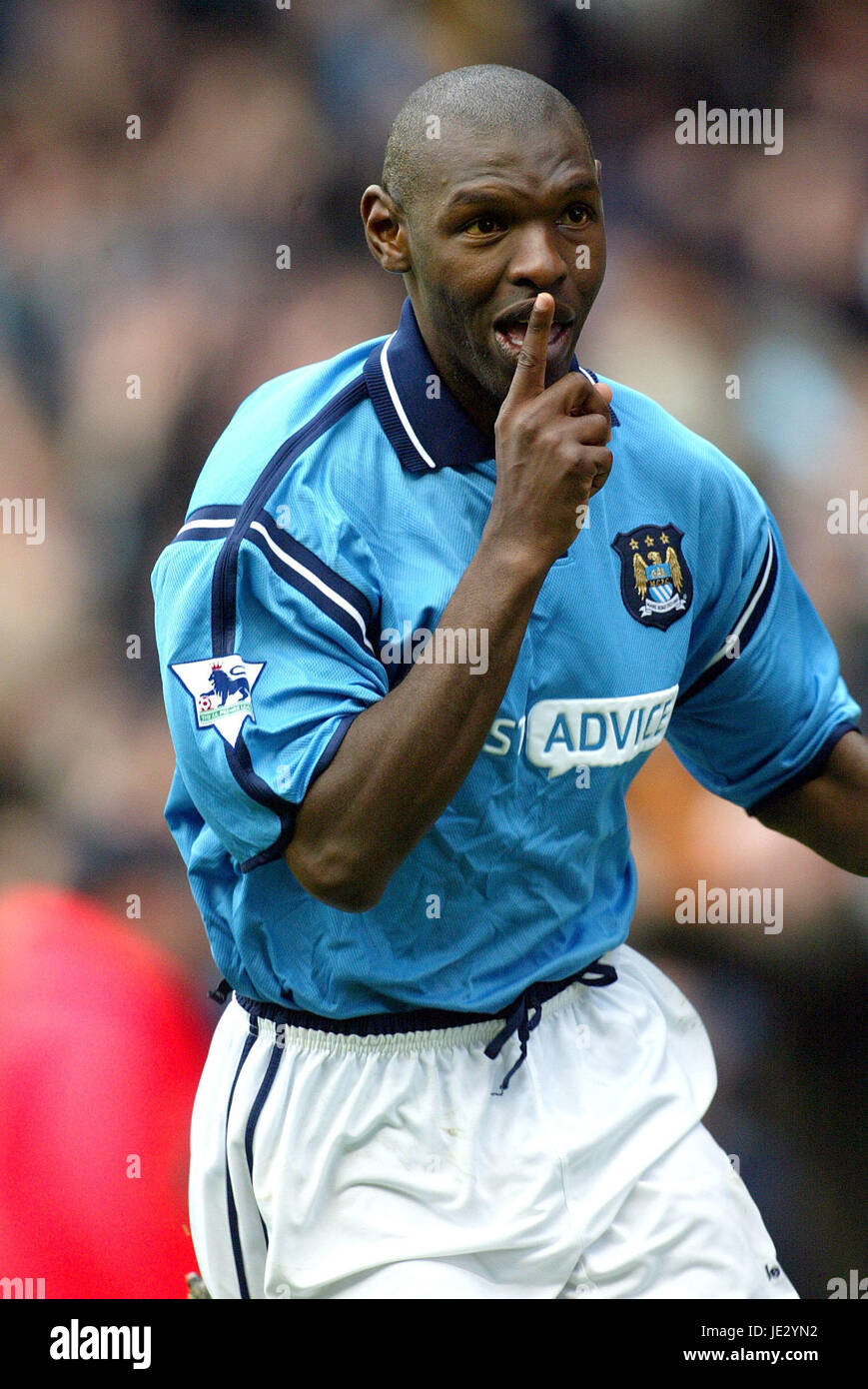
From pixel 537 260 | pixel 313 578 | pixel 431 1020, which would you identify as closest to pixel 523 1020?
pixel 431 1020

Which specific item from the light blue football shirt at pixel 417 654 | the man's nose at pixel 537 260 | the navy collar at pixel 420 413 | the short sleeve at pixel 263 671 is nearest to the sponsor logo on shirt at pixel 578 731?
the light blue football shirt at pixel 417 654

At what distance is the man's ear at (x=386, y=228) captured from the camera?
183 centimetres

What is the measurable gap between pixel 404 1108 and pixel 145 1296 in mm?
1401

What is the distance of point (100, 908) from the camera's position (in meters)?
3.09

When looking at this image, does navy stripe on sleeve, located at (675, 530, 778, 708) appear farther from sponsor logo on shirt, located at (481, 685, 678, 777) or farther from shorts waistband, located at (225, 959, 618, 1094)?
shorts waistband, located at (225, 959, 618, 1094)

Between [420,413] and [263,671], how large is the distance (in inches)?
14.7

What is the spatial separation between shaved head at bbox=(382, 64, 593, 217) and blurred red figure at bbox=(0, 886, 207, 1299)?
69.3 inches

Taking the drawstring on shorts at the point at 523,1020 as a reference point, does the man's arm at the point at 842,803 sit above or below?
above

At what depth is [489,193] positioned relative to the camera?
5.56 feet

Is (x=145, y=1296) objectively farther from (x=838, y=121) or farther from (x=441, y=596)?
(x=838, y=121)

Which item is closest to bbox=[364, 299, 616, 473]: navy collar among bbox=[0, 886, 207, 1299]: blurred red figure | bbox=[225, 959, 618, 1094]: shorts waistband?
bbox=[225, 959, 618, 1094]: shorts waistband

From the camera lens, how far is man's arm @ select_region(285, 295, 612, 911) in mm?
1562

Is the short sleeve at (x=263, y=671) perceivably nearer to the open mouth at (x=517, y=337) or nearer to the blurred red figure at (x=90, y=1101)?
the open mouth at (x=517, y=337)

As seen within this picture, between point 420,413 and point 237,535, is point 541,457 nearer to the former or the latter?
point 420,413
